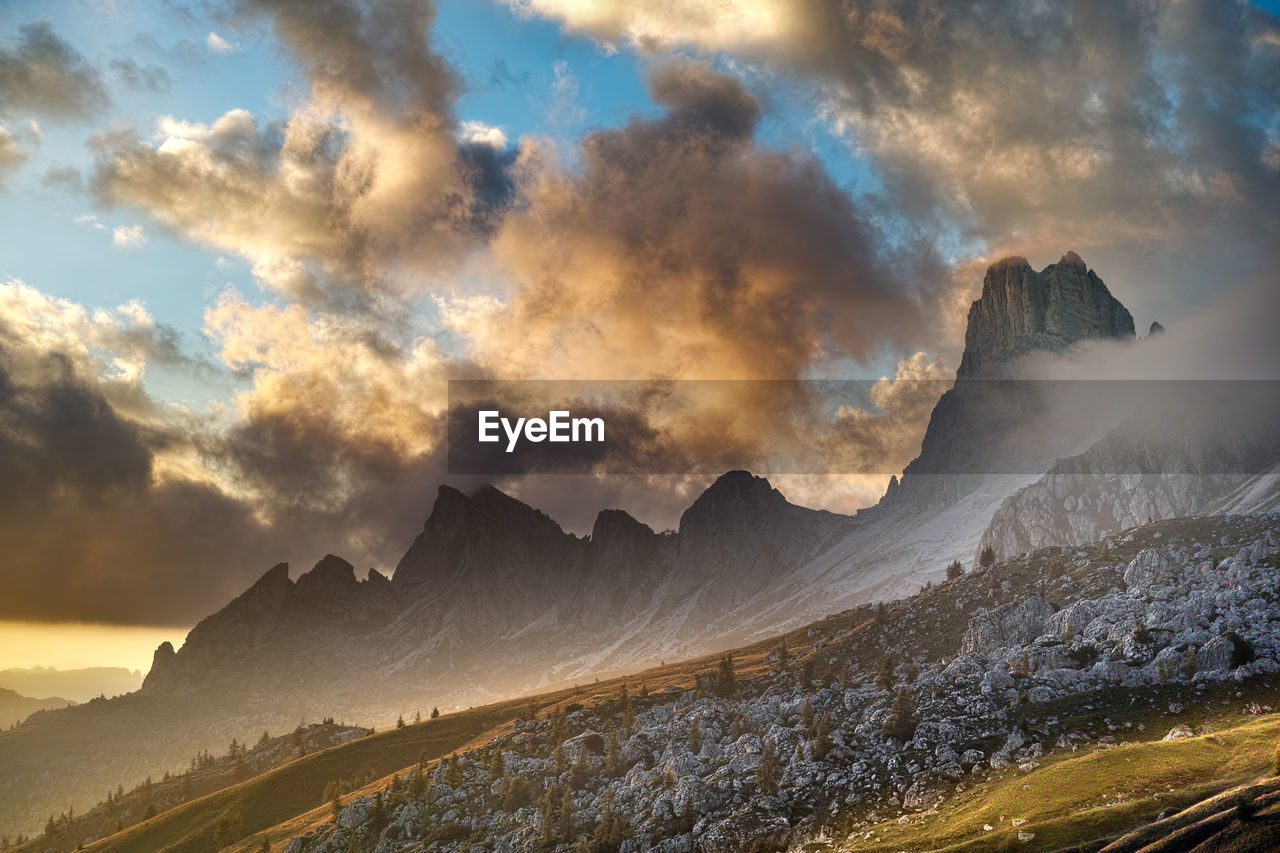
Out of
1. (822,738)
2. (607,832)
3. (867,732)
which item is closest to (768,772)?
(822,738)

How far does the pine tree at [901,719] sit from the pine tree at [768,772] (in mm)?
19989

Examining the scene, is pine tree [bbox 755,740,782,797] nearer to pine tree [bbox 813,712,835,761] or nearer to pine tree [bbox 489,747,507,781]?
pine tree [bbox 813,712,835,761]

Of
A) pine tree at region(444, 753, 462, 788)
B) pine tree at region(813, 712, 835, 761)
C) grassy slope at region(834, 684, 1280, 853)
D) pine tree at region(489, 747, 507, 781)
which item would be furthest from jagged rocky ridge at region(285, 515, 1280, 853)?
grassy slope at region(834, 684, 1280, 853)

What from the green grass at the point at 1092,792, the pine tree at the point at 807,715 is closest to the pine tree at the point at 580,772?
→ the pine tree at the point at 807,715

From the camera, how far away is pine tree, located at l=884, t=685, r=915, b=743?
144 m

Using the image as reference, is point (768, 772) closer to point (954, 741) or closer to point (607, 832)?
point (607, 832)

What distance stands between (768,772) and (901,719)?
25.2 meters

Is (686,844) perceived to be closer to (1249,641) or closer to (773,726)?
(773,726)

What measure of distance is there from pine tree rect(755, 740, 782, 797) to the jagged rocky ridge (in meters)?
0.35

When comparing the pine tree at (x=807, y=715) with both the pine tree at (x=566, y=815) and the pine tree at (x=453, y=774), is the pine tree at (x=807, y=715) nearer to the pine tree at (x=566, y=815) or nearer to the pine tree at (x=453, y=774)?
the pine tree at (x=566, y=815)

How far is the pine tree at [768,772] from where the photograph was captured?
13850 cm

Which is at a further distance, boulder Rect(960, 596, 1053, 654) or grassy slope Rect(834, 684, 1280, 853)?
boulder Rect(960, 596, 1053, 654)

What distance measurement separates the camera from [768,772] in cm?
14088

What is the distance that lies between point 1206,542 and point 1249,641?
5411 cm
